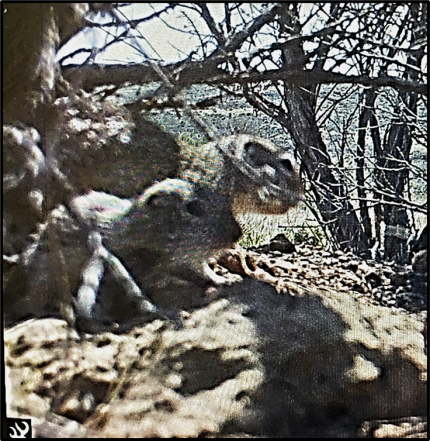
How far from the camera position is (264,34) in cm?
146

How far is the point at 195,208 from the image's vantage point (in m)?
1.52

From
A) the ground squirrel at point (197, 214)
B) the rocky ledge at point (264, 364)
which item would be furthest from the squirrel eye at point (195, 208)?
the rocky ledge at point (264, 364)

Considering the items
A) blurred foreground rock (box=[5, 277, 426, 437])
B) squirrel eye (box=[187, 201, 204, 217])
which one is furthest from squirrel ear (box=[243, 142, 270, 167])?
blurred foreground rock (box=[5, 277, 426, 437])

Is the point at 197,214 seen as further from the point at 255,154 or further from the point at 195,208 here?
the point at 255,154

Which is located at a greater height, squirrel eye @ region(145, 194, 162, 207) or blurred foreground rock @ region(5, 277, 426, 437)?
squirrel eye @ region(145, 194, 162, 207)

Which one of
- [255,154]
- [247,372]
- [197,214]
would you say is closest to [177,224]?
[197,214]

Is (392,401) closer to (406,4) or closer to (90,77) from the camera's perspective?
(406,4)

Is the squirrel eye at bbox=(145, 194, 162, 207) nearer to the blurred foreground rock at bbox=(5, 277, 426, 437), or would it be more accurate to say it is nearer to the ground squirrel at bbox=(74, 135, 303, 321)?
the ground squirrel at bbox=(74, 135, 303, 321)

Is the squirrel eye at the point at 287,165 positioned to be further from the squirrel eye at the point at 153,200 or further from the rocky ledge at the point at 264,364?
the squirrel eye at the point at 153,200

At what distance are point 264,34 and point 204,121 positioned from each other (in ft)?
0.79

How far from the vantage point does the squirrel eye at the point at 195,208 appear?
152 centimetres

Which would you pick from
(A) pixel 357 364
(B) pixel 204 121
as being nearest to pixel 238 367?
(A) pixel 357 364

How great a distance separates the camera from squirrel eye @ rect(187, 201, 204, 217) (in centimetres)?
152

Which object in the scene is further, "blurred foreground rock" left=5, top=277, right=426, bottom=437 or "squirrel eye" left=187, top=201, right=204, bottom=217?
"squirrel eye" left=187, top=201, right=204, bottom=217
